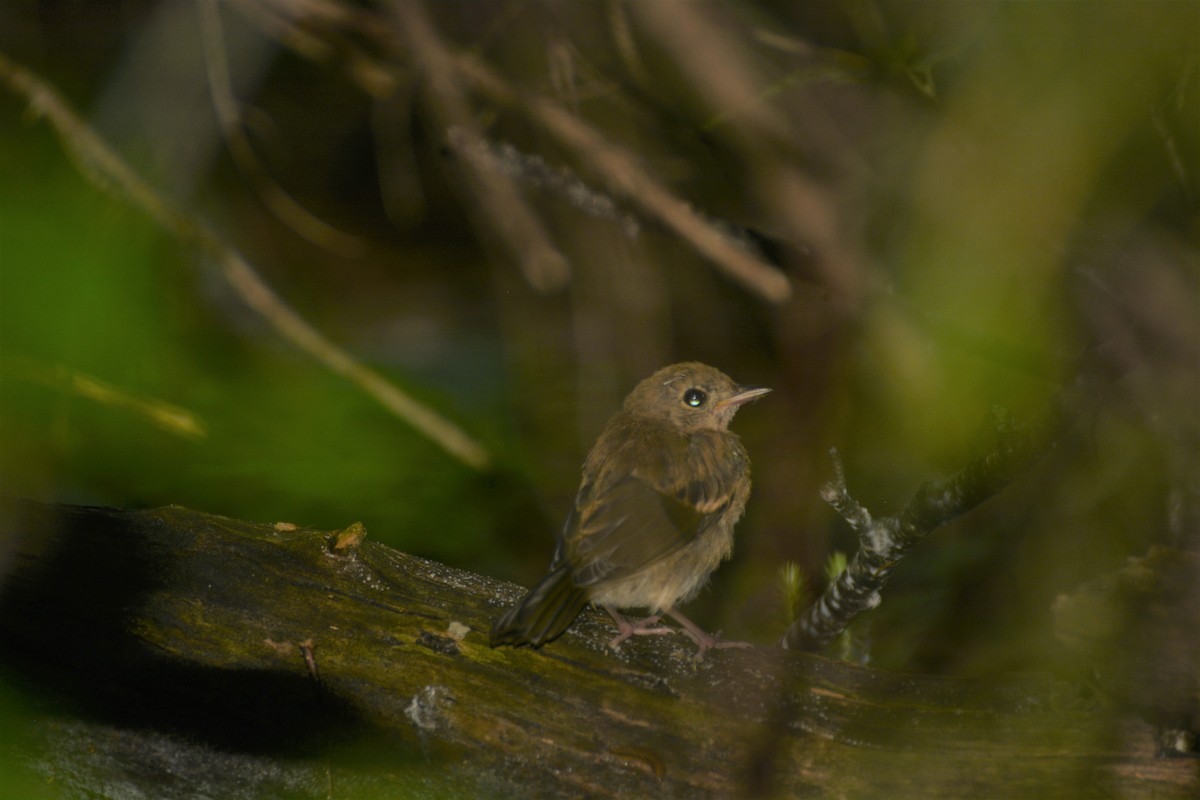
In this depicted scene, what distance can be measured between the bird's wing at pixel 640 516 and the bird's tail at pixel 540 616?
0.10 meters

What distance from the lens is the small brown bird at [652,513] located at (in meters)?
2.98

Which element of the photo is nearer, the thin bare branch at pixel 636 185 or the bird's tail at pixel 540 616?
the bird's tail at pixel 540 616

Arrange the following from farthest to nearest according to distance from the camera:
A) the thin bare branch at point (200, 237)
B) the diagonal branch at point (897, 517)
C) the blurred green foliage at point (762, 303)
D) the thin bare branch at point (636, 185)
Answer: the thin bare branch at point (636, 185) < the thin bare branch at point (200, 237) < the diagonal branch at point (897, 517) < the blurred green foliage at point (762, 303)

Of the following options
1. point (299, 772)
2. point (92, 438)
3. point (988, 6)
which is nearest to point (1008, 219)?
point (988, 6)

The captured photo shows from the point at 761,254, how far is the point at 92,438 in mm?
2738

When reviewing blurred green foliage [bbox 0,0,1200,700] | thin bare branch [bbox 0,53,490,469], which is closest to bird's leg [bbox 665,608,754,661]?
blurred green foliage [bbox 0,0,1200,700]

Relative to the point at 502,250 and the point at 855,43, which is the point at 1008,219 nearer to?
the point at 855,43

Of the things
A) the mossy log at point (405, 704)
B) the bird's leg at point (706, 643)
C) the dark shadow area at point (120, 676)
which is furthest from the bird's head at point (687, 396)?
the dark shadow area at point (120, 676)

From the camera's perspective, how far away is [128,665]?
9.08 feet

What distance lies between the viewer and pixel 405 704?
279 centimetres

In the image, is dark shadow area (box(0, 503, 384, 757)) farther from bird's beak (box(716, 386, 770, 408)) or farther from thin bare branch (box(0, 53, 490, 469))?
bird's beak (box(716, 386, 770, 408))

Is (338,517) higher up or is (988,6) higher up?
(988,6)

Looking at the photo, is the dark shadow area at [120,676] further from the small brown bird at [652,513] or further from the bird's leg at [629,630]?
the bird's leg at [629,630]

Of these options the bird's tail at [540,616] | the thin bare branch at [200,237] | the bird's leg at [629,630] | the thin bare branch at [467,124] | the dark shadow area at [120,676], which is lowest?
the dark shadow area at [120,676]
